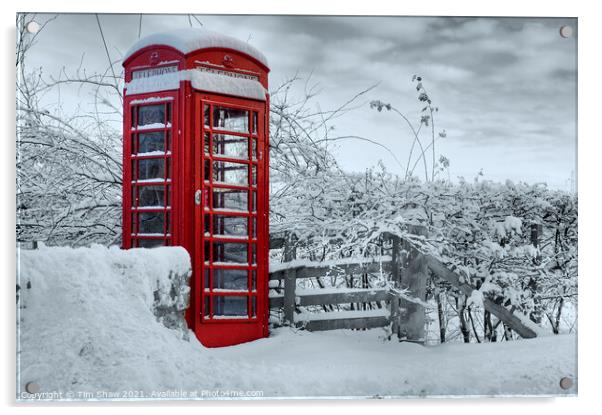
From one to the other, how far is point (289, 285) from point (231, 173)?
110 centimetres

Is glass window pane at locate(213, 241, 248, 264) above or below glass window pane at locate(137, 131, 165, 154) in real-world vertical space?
below

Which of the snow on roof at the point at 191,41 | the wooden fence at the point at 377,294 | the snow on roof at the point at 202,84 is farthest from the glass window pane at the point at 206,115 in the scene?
the wooden fence at the point at 377,294

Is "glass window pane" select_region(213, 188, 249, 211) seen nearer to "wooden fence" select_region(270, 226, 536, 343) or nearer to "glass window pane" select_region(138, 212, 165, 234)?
"glass window pane" select_region(138, 212, 165, 234)

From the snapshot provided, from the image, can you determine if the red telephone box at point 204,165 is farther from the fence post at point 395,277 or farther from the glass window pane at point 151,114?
the fence post at point 395,277

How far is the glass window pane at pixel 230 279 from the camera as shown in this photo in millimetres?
4582

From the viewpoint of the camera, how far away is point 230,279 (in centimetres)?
462

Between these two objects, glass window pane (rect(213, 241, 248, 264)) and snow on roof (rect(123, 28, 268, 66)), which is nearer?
snow on roof (rect(123, 28, 268, 66))

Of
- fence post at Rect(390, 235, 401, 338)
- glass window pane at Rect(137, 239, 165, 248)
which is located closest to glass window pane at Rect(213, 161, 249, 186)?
glass window pane at Rect(137, 239, 165, 248)

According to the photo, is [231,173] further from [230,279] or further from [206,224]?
[230,279]

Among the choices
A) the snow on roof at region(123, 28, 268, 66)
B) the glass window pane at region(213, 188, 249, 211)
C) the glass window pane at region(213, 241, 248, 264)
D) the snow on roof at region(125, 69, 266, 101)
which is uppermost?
the snow on roof at region(123, 28, 268, 66)

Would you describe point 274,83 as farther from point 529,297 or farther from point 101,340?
point 529,297

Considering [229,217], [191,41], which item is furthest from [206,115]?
[229,217]

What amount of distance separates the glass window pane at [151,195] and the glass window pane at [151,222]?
0.23 feet

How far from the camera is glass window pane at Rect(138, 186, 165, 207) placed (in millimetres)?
4461
